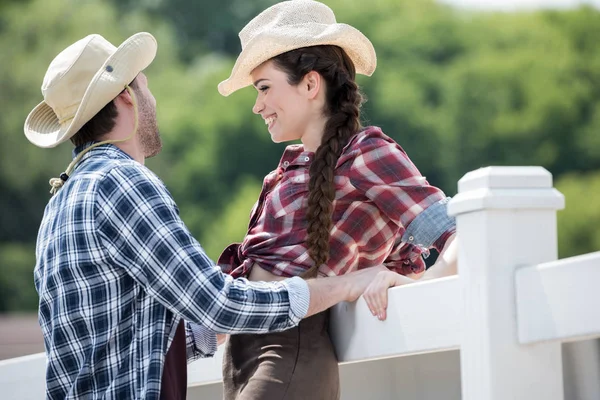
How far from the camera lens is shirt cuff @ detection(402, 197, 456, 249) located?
2.37m

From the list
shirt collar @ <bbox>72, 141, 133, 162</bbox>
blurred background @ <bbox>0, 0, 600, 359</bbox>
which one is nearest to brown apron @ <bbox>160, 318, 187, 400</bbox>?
shirt collar @ <bbox>72, 141, 133, 162</bbox>

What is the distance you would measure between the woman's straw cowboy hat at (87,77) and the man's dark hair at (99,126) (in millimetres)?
31

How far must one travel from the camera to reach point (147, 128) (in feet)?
8.90

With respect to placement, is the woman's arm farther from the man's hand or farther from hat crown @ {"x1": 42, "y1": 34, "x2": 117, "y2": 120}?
hat crown @ {"x1": 42, "y1": 34, "x2": 117, "y2": 120}

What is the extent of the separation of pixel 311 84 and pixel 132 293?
74 centimetres

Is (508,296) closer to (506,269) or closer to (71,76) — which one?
(506,269)

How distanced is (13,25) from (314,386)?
37690 mm

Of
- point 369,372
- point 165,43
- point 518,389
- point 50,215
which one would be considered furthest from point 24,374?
point 165,43

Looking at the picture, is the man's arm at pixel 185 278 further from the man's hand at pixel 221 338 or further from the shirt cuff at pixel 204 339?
the man's hand at pixel 221 338

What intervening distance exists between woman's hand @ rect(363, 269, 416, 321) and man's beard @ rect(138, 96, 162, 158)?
780mm

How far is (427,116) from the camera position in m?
37.7

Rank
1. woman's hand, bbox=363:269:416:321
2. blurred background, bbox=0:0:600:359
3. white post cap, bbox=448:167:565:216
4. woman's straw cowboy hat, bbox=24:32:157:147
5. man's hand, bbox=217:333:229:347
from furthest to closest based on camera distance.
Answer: blurred background, bbox=0:0:600:359, man's hand, bbox=217:333:229:347, woman's straw cowboy hat, bbox=24:32:157:147, woman's hand, bbox=363:269:416:321, white post cap, bbox=448:167:565:216

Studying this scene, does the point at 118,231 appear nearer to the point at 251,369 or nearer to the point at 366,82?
the point at 251,369

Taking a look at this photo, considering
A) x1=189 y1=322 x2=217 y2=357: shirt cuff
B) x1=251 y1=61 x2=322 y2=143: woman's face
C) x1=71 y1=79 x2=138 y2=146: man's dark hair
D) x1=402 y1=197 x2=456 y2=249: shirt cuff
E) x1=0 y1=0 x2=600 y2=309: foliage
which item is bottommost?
x1=189 y1=322 x2=217 y2=357: shirt cuff
